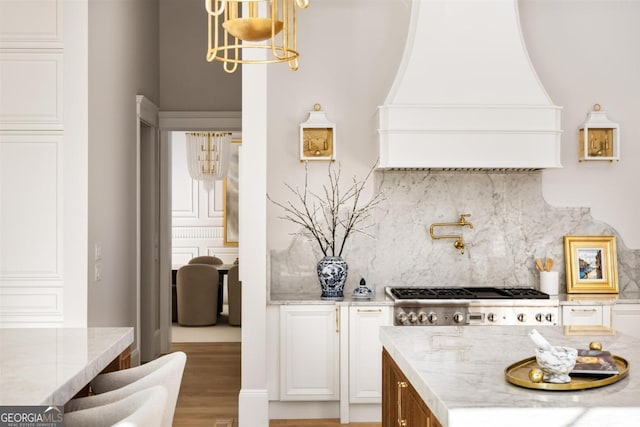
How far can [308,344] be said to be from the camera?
469cm

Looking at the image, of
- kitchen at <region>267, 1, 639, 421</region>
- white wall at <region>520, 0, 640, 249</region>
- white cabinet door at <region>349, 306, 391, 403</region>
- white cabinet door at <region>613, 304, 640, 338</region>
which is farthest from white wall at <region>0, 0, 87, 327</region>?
white cabinet door at <region>613, 304, 640, 338</region>

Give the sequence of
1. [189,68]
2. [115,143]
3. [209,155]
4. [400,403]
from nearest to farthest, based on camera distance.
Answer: [400,403]
[115,143]
[189,68]
[209,155]

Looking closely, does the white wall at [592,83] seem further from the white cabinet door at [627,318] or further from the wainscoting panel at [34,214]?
the wainscoting panel at [34,214]

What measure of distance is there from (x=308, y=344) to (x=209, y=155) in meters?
6.40

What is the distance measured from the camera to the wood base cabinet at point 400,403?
90.9 inches

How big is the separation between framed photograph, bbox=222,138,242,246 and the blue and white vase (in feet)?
20.1

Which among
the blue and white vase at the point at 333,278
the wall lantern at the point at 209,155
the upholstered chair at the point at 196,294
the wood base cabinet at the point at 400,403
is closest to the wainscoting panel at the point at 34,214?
the blue and white vase at the point at 333,278

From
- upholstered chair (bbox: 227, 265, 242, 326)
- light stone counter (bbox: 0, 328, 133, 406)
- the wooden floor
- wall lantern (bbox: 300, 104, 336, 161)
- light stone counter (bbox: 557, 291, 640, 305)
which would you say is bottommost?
the wooden floor

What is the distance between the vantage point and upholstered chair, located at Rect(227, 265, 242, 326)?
8.14 metres

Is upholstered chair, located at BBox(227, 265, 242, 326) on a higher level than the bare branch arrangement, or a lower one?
lower

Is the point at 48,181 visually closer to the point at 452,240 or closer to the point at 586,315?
the point at 452,240

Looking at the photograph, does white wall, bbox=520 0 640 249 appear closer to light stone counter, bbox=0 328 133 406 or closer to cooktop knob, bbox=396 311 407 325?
cooktop knob, bbox=396 311 407 325

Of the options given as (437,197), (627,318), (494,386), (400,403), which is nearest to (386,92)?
(437,197)

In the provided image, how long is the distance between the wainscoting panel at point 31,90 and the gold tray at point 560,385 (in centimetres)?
310
